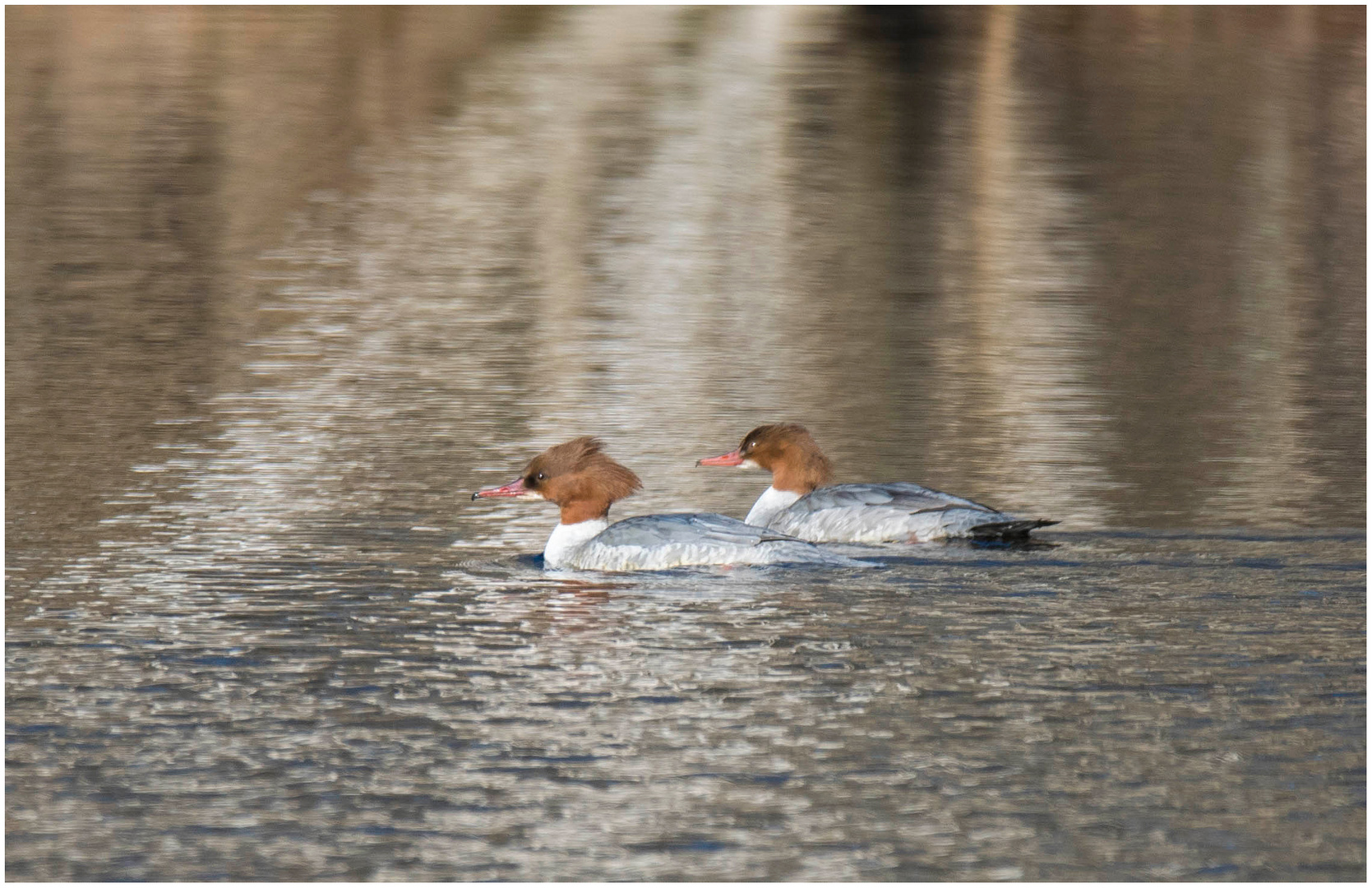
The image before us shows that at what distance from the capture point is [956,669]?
7.67 meters

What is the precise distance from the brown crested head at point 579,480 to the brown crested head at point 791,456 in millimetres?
1356

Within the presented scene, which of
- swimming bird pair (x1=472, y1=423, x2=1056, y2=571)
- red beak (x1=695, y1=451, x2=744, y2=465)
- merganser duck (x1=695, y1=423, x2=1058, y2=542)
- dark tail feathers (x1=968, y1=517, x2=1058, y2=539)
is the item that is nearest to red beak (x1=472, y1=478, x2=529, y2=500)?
swimming bird pair (x1=472, y1=423, x2=1056, y2=571)

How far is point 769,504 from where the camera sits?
11.7m

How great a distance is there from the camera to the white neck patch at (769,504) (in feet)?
38.1

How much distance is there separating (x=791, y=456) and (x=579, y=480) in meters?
1.72

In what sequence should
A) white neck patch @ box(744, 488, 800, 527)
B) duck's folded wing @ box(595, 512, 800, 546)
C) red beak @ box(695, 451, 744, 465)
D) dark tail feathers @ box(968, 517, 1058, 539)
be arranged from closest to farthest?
duck's folded wing @ box(595, 512, 800, 546)
dark tail feathers @ box(968, 517, 1058, 539)
white neck patch @ box(744, 488, 800, 527)
red beak @ box(695, 451, 744, 465)

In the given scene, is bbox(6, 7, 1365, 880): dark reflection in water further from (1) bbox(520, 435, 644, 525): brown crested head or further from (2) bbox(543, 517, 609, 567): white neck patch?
(1) bbox(520, 435, 644, 525): brown crested head

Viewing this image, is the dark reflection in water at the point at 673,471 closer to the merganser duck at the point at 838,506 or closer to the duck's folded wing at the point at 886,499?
the merganser duck at the point at 838,506

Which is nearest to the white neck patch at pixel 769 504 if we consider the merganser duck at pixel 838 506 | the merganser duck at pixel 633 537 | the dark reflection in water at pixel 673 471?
the merganser duck at pixel 838 506

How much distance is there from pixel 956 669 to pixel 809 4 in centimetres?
3489

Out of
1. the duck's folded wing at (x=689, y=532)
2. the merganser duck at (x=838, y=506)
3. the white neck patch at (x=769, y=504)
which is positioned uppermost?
the duck's folded wing at (x=689, y=532)

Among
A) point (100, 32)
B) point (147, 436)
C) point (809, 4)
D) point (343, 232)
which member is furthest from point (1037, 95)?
point (147, 436)

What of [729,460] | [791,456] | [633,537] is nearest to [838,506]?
[791,456]

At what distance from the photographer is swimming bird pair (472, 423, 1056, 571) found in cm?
981
